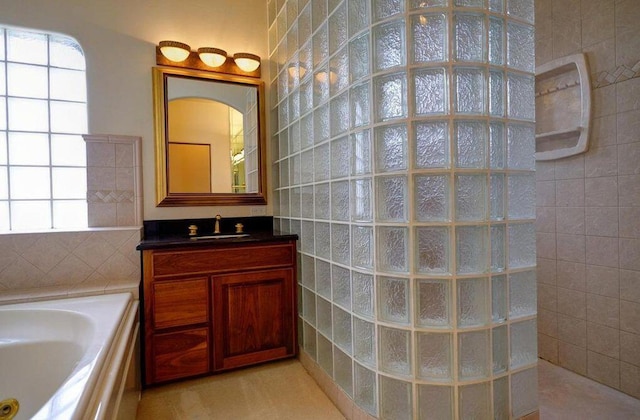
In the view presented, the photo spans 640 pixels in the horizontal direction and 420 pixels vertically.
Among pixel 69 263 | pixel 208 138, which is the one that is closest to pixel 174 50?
pixel 208 138

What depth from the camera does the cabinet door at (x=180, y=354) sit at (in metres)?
1.92

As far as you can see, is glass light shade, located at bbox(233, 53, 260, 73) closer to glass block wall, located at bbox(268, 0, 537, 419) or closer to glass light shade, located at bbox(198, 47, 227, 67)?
glass light shade, located at bbox(198, 47, 227, 67)

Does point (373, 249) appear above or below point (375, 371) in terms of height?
above

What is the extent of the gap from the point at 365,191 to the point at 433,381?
31.3 inches

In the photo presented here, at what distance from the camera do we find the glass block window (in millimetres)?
2193

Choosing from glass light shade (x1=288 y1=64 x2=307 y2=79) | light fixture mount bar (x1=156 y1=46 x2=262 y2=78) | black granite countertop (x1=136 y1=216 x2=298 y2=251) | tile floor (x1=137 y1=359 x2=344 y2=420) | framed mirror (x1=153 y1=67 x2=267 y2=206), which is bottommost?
tile floor (x1=137 y1=359 x2=344 y2=420)

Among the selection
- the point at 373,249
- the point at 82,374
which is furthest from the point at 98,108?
the point at 373,249

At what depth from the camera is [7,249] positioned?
1.91 m

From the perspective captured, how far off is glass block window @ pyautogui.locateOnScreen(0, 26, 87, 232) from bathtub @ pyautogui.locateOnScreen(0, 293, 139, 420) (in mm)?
834

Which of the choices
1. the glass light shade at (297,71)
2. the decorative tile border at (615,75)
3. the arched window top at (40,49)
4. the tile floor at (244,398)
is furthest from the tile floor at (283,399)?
the arched window top at (40,49)

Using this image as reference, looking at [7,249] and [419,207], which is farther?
[7,249]

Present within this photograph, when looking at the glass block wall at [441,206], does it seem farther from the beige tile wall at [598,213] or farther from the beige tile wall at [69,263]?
the beige tile wall at [69,263]

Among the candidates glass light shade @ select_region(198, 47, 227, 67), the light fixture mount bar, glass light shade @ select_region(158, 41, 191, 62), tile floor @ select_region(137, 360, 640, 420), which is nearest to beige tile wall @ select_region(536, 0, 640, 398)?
A: tile floor @ select_region(137, 360, 640, 420)

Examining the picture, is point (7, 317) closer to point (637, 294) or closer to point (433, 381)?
point (433, 381)
